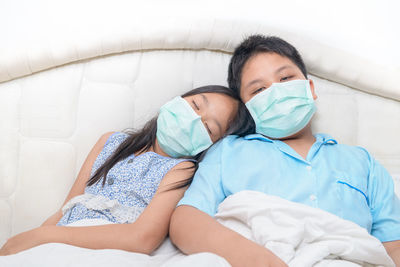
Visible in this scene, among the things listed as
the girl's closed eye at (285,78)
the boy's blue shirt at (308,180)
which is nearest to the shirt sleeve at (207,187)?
the boy's blue shirt at (308,180)

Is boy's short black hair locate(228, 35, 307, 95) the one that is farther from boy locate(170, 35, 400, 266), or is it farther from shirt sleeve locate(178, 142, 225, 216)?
shirt sleeve locate(178, 142, 225, 216)

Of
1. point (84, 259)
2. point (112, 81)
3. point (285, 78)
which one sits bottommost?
point (84, 259)

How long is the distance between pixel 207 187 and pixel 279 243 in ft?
0.93

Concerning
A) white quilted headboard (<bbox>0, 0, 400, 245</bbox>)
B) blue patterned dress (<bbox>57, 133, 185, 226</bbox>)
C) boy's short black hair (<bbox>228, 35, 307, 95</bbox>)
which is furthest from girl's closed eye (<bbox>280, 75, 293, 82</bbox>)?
blue patterned dress (<bbox>57, 133, 185, 226</bbox>)

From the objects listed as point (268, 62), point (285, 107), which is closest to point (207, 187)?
point (285, 107)

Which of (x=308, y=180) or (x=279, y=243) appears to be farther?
(x=308, y=180)

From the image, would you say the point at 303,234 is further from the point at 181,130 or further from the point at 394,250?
the point at 181,130

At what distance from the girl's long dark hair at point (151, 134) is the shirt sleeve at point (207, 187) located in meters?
0.07

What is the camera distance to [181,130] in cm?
110

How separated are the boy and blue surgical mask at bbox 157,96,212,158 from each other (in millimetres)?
54

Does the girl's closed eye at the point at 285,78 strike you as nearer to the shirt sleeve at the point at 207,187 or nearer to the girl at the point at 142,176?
the girl at the point at 142,176

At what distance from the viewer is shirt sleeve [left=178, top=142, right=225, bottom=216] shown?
0.94 meters

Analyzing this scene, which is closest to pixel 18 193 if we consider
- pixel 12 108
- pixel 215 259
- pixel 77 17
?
pixel 12 108

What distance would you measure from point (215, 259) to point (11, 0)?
1.27 m
